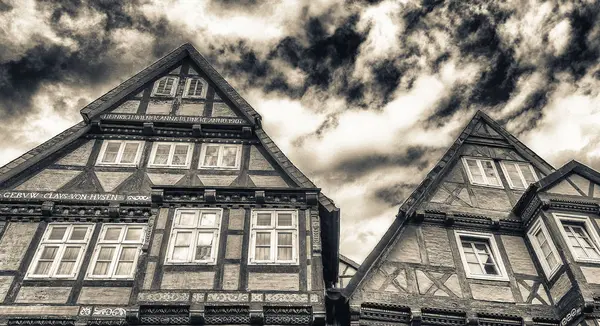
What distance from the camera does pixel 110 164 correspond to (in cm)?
1571

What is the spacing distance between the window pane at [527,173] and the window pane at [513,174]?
0.75 feet

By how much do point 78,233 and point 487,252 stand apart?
36.9ft

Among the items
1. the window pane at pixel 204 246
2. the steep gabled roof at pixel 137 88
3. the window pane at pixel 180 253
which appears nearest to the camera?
the window pane at pixel 180 253

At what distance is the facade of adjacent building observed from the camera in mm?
12148

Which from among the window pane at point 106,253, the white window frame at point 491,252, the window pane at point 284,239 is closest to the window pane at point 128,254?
the window pane at point 106,253

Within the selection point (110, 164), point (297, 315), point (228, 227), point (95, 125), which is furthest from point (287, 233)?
point (95, 125)

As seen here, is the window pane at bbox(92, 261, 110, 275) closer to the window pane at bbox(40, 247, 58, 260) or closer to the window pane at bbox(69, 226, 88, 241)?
the window pane at bbox(69, 226, 88, 241)

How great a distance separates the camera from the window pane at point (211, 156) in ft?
52.6

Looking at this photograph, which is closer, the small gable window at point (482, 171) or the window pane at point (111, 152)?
the window pane at point (111, 152)

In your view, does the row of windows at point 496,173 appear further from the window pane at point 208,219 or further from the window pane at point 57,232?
the window pane at point 57,232

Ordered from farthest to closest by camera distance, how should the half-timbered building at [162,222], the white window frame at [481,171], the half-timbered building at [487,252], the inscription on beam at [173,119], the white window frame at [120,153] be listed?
the inscription on beam at [173,119] → the white window frame at [481,171] → the white window frame at [120,153] → the half-timbered building at [487,252] → the half-timbered building at [162,222]

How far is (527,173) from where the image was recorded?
1662 centimetres

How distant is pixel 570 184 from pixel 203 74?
12869mm

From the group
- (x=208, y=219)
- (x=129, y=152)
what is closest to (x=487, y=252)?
(x=208, y=219)
